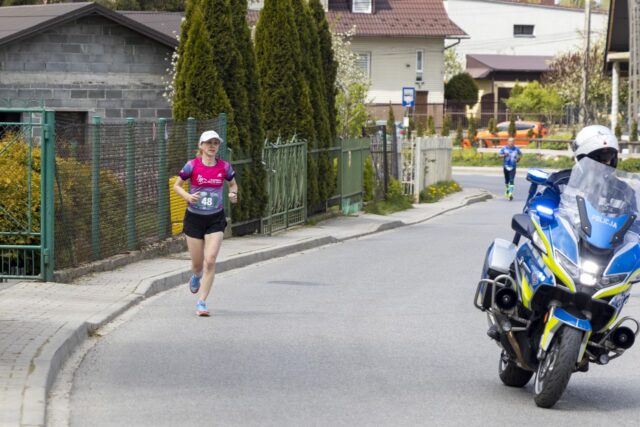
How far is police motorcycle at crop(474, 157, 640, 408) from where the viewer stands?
7.73 metres

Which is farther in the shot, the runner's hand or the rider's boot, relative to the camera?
the runner's hand

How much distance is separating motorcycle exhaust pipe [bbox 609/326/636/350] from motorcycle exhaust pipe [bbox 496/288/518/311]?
0.67m

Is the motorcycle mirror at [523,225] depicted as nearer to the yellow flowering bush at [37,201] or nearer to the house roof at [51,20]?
the yellow flowering bush at [37,201]

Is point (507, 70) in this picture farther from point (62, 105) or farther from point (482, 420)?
point (482, 420)

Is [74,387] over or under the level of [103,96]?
under

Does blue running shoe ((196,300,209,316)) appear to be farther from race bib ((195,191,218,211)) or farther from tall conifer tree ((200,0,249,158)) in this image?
tall conifer tree ((200,0,249,158))

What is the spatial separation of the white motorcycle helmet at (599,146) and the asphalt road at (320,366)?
61.9 inches

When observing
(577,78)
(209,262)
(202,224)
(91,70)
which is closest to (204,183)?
(202,224)

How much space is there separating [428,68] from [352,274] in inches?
2137

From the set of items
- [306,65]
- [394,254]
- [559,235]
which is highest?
[306,65]

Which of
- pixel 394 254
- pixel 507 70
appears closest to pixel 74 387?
pixel 394 254

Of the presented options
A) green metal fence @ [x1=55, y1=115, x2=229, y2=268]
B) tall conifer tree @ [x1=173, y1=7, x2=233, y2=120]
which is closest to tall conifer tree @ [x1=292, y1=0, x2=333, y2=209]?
tall conifer tree @ [x1=173, y1=7, x2=233, y2=120]

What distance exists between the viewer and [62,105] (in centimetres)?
2511

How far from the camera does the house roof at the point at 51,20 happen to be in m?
23.7
